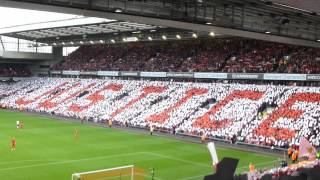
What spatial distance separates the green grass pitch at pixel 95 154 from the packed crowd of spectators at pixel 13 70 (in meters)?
42.2

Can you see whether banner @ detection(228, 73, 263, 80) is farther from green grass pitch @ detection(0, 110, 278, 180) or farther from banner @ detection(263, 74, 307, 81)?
green grass pitch @ detection(0, 110, 278, 180)

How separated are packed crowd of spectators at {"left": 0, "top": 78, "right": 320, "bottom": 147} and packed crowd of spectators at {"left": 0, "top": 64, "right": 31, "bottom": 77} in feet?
57.4

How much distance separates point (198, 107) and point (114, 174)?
89.6 ft

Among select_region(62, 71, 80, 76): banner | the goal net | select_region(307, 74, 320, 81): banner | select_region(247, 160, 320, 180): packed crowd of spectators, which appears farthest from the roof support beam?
select_region(62, 71, 80, 76): banner

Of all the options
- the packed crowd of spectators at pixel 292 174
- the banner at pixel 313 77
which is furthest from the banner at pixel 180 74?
the packed crowd of spectators at pixel 292 174

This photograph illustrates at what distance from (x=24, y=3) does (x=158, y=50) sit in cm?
5040

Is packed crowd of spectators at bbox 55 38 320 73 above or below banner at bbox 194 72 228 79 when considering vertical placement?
above

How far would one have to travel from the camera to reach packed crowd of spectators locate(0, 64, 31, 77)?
285ft

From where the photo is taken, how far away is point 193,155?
34.0 metres

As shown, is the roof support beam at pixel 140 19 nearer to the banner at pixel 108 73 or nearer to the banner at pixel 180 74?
the banner at pixel 180 74

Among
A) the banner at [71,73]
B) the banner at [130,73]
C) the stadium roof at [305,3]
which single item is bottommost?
the banner at [71,73]

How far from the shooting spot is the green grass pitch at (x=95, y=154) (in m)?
27.7

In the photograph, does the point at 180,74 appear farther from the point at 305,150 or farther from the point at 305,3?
the point at 305,3

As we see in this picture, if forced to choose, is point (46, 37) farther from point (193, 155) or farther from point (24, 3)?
point (24, 3)
